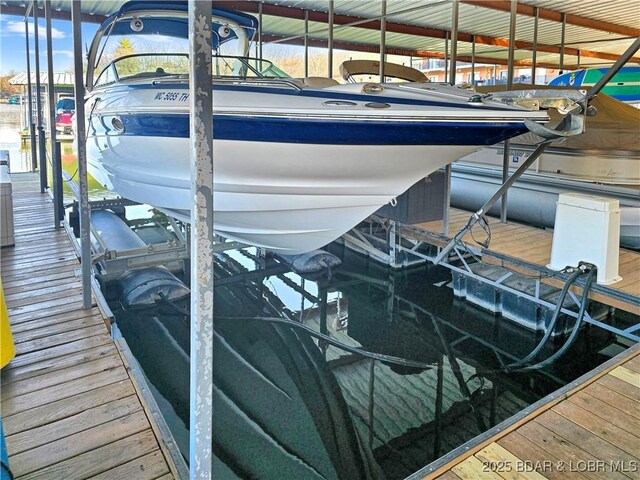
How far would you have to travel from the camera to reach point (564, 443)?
1854 millimetres

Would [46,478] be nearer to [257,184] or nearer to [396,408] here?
[257,184]

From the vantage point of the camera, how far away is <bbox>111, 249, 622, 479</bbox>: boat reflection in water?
2.84m

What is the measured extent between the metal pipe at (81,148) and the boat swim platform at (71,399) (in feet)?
0.71

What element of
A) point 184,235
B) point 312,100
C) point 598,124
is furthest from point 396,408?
point 598,124

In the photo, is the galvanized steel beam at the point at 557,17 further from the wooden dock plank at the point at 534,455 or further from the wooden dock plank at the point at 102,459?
the wooden dock plank at the point at 102,459

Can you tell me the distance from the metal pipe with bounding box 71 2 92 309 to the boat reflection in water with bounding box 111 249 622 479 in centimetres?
104

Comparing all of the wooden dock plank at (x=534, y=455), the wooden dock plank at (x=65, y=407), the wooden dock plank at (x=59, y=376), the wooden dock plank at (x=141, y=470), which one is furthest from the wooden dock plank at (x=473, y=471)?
the wooden dock plank at (x=59, y=376)

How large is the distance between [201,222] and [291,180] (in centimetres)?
180

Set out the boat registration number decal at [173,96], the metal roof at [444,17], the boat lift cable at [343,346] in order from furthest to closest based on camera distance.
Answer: the metal roof at [444,17] < the boat lift cable at [343,346] < the boat registration number decal at [173,96]

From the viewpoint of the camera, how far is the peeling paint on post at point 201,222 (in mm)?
1104

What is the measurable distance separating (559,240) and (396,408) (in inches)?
65.2

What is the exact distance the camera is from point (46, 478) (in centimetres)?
157

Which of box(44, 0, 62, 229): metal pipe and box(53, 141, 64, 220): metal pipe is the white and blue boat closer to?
box(44, 0, 62, 229): metal pipe

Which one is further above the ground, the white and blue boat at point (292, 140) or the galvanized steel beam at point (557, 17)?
the galvanized steel beam at point (557, 17)
